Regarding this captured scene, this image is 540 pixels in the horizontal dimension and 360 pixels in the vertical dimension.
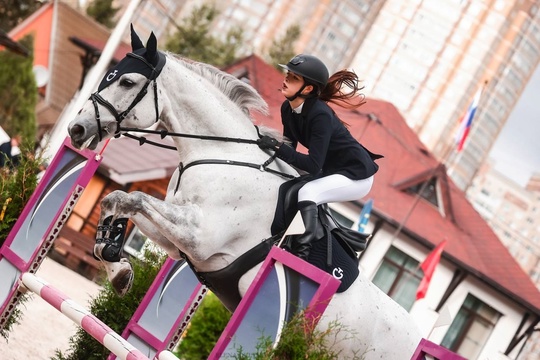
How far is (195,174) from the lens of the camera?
240 inches

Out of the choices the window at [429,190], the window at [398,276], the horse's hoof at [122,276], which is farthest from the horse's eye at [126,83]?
the window at [429,190]

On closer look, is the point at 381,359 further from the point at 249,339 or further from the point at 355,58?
the point at 355,58

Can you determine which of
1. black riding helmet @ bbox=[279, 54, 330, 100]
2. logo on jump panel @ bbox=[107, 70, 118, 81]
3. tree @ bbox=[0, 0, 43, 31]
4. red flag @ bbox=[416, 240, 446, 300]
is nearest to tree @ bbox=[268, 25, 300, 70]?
tree @ bbox=[0, 0, 43, 31]

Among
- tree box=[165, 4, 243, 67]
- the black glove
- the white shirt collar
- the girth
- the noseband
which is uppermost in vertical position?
tree box=[165, 4, 243, 67]

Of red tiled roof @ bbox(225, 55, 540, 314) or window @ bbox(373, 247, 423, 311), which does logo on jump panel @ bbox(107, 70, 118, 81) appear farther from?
window @ bbox(373, 247, 423, 311)

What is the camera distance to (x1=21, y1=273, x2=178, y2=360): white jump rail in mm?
5702

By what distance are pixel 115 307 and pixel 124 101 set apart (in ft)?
7.37

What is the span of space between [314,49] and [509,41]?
76.8 feet

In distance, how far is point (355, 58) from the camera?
11431 centimetres

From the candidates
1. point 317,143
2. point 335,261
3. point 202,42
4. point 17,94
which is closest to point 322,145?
point 317,143

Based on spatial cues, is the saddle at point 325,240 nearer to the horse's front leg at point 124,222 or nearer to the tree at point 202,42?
the horse's front leg at point 124,222

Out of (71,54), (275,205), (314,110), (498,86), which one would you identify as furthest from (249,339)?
(498,86)

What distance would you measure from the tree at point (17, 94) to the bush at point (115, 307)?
1709cm

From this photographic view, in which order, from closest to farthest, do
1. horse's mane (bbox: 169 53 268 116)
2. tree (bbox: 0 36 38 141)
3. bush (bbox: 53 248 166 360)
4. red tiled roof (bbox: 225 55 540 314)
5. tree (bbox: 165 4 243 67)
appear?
1. horse's mane (bbox: 169 53 268 116)
2. bush (bbox: 53 248 166 360)
3. tree (bbox: 0 36 38 141)
4. red tiled roof (bbox: 225 55 540 314)
5. tree (bbox: 165 4 243 67)
